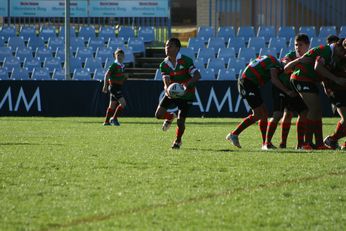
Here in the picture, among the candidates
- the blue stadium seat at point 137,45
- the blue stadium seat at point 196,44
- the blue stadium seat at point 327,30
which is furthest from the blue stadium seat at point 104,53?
the blue stadium seat at point 327,30

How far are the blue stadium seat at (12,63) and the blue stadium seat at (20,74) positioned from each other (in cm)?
27

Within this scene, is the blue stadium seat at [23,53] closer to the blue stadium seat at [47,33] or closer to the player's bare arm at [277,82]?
the blue stadium seat at [47,33]

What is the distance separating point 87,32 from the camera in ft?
114

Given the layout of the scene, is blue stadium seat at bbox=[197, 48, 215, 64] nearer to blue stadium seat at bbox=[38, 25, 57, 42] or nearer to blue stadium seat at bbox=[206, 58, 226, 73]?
blue stadium seat at bbox=[206, 58, 226, 73]

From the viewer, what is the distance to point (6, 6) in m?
35.9

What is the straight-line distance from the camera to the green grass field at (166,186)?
7.95m

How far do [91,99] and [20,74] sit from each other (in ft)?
15.8

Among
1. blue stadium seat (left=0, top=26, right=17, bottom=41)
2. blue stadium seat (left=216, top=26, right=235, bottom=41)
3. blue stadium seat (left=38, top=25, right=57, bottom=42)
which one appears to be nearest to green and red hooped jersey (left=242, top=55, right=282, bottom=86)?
blue stadium seat (left=216, top=26, right=235, bottom=41)

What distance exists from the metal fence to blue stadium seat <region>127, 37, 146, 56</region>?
9.25 feet

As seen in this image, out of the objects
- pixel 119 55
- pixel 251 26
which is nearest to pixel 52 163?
pixel 119 55

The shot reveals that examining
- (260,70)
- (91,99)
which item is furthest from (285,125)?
(91,99)

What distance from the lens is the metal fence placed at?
33688 mm

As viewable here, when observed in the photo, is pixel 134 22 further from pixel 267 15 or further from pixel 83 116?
pixel 83 116

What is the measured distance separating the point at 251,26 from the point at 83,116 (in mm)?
9345
